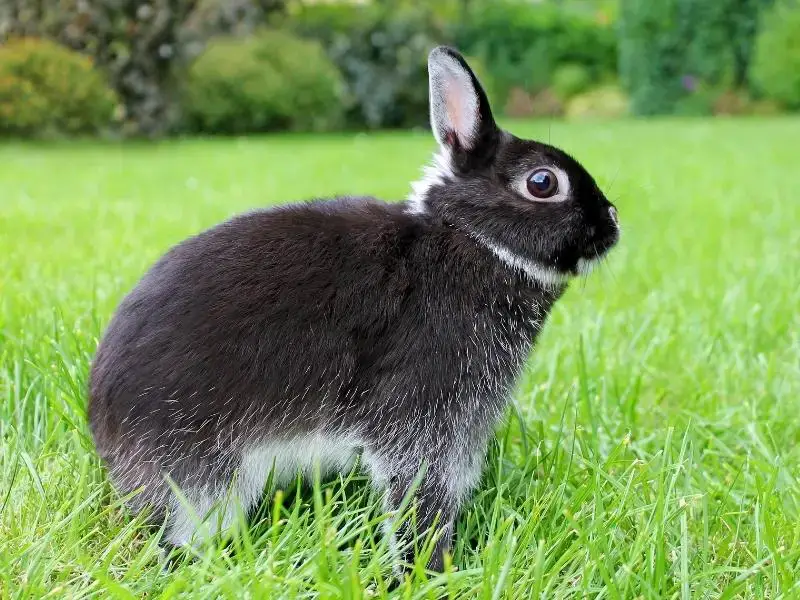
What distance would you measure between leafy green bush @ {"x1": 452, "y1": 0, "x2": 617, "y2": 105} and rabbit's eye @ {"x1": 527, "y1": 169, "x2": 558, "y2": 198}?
25.2 metres

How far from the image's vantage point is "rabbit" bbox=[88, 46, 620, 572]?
6.68ft

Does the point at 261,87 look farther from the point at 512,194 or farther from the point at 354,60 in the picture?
the point at 512,194

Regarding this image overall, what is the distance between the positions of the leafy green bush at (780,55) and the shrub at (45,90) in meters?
19.2

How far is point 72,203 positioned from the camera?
7195 mm

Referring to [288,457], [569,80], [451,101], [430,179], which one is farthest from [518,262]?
[569,80]

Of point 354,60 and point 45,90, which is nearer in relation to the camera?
point 45,90

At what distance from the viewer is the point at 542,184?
7.61 ft

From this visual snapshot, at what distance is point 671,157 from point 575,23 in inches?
716

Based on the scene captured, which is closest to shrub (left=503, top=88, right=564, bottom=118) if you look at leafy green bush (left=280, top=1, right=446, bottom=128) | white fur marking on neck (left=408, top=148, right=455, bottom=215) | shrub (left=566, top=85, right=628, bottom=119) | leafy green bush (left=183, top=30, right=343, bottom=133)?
shrub (left=566, top=85, right=628, bottom=119)

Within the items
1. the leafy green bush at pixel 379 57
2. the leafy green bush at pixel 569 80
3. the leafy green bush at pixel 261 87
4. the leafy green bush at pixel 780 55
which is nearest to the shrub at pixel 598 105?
the leafy green bush at pixel 569 80

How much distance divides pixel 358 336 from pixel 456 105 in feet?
2.39

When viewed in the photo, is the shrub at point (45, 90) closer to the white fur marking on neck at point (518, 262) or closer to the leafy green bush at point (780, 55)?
the white fur marking on neck at point (518, 262)

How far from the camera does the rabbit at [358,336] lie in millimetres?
2037

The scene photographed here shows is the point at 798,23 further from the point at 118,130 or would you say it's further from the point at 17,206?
the point at 17,206
